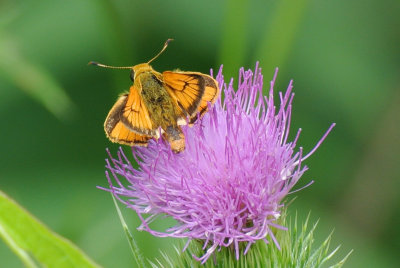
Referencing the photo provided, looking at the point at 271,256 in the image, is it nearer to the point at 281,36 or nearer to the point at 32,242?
the point at 32,242

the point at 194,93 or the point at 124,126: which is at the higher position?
the point at 194,93

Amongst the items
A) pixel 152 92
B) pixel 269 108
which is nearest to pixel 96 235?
pixel 152 92

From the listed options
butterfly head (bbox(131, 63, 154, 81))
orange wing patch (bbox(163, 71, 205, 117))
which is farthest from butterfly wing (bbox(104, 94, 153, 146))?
butterfly head (bbox(131, 63, 154, 81))

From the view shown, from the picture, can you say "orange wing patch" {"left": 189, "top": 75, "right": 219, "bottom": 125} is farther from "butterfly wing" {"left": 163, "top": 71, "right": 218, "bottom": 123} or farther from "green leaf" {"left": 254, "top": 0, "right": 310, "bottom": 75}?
"green leaf" {"left": 254, "top": 0, "right": 310, "bottom": 75}

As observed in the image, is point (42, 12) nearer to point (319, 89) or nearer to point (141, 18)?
point (141, 18)

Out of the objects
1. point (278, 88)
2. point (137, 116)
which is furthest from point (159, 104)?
point (278, 88)
